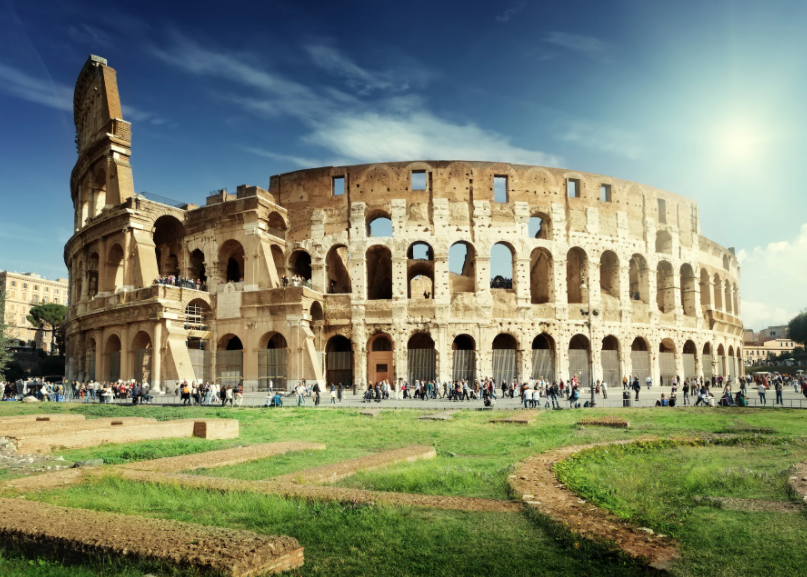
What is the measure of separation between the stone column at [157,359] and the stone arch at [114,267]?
5.40 m

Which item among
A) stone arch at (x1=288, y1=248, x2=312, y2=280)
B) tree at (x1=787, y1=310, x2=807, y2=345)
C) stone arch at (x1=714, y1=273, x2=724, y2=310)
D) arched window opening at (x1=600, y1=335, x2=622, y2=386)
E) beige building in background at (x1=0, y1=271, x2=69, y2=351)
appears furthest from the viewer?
beige building in background at (x1=0, y1=271, x2=69, y2=351)

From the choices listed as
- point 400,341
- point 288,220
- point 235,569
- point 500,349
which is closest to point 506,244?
point 500,349

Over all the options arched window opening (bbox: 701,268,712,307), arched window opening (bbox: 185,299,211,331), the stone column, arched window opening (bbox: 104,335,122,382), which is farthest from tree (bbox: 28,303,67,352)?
arched window opening (bbox: 701,268,712,307)

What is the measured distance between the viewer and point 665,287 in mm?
37406

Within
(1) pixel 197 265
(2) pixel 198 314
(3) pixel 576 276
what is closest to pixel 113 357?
(2) pixel 198 314

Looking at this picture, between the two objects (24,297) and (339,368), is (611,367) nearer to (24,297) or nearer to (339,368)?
(339,368)

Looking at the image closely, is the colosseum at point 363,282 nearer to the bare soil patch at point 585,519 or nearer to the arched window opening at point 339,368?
the arched window opening at point 339,368

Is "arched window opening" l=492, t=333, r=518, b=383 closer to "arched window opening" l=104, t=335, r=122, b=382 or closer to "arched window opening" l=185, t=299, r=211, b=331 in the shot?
"arched window opening" l=185, t=299, r=211, b=331

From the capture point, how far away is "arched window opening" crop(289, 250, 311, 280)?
111 ft

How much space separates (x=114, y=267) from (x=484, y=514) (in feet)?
103

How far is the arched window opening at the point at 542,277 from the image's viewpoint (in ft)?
109

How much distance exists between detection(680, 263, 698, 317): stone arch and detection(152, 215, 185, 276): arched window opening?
98.9 ft

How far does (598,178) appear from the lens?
3469 cm

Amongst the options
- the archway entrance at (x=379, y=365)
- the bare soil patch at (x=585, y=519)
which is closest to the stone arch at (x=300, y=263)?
the archway entrance at (x=379, y=365)
